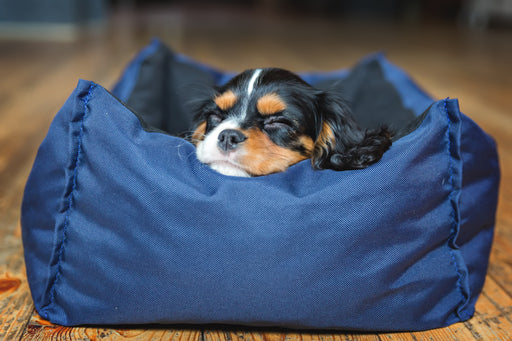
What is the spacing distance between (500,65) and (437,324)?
567 cm

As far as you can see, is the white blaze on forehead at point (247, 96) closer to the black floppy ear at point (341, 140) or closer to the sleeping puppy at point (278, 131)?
the sleeping puppy at point (278, 131)

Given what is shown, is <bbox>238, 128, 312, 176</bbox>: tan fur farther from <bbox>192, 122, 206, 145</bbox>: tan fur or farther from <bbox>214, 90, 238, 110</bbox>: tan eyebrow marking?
<bbox>192, 122, 206, 145</bbox>: tan fur

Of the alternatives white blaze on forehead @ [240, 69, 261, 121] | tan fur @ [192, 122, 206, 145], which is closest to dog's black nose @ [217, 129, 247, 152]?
white blaze on forehead @ [240, 69, 261, 121]

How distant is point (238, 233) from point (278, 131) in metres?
0.37

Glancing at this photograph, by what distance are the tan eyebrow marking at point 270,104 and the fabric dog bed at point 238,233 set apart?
0.21 m

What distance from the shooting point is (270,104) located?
1.54m

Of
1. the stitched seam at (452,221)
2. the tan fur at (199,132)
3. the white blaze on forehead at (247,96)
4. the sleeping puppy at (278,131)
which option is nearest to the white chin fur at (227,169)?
the sleeping puppy at (278,131)

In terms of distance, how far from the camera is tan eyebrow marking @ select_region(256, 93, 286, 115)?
1543mm

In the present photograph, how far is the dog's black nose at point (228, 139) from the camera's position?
4.64 feet

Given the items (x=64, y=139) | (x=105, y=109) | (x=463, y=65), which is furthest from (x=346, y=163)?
(x=463, y=65)

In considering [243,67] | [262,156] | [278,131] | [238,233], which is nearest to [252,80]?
[278,131]

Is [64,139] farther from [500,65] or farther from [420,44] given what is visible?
[420,44]

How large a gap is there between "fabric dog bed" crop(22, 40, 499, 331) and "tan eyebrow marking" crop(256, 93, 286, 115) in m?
0.21

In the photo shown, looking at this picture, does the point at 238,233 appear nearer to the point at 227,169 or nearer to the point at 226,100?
the point at 227,169
